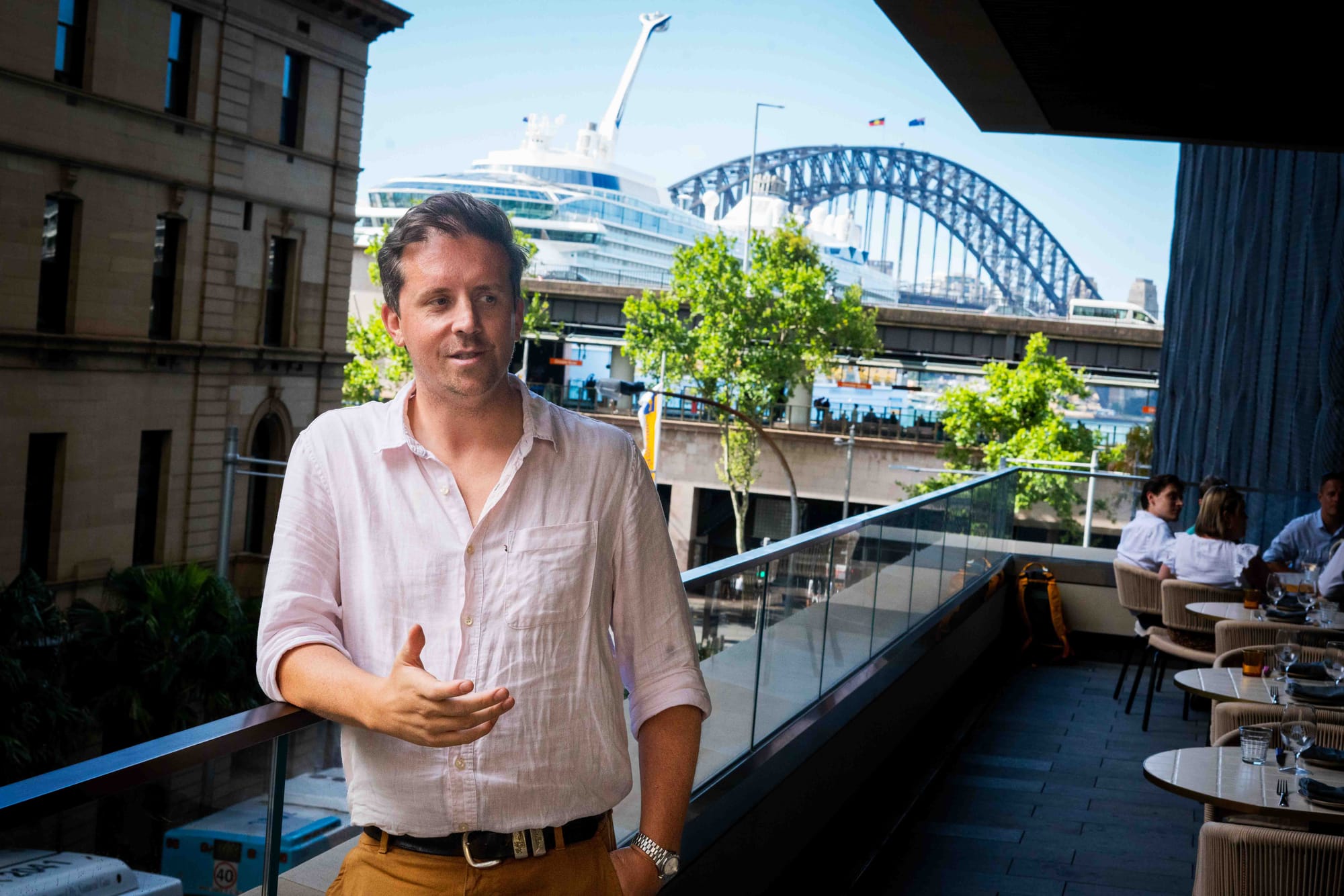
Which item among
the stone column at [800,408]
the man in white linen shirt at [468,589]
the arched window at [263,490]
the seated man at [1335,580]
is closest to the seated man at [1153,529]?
the seated man at [1335,580]

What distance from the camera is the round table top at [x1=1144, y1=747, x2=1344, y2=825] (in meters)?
3.74

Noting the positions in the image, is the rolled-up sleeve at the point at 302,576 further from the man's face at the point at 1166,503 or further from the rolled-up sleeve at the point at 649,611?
the man's face at the point at 1166,503

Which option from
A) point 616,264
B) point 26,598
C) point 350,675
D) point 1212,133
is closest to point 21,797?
point 350,675

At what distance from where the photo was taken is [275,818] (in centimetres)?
196

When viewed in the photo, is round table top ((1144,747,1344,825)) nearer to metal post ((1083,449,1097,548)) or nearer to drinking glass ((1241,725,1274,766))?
drinking glass ((1241,725,1274,766))

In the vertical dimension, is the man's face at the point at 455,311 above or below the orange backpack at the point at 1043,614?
above

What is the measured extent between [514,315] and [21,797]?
0.88 m

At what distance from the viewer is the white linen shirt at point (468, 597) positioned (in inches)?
69.6

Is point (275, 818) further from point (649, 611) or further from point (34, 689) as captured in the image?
point (34, 689)

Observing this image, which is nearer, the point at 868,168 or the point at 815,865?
the point at 815,865

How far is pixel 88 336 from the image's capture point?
3272 centimetres

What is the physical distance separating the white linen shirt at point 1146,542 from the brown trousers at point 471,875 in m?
7.62

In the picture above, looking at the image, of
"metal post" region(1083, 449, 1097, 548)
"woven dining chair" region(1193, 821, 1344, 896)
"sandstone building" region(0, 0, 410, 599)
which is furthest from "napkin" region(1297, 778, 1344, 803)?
"sandstone building" region(0, 0, 410, 599)

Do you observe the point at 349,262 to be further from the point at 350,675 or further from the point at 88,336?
the point at 350,675
